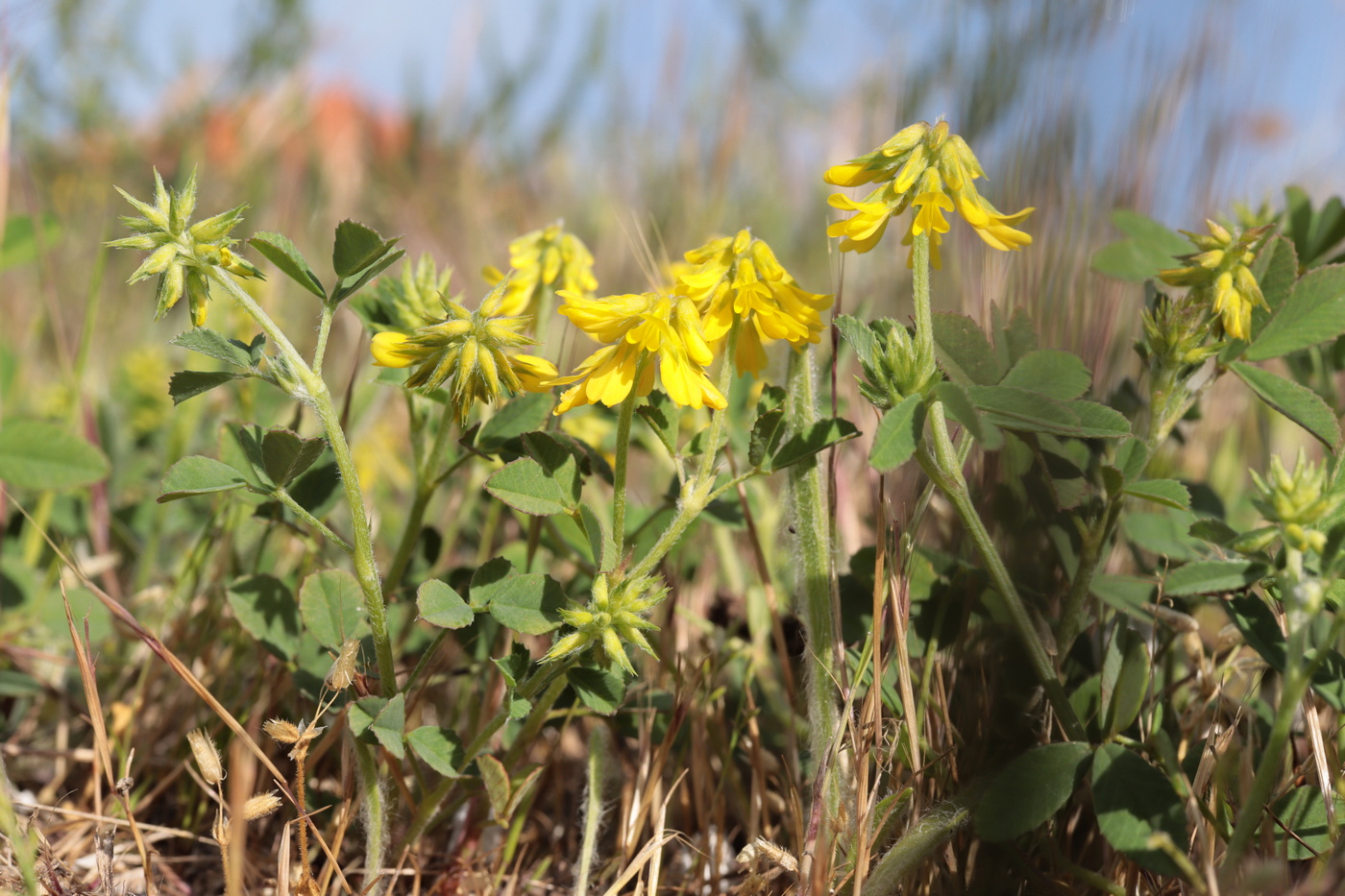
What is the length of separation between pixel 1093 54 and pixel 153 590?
1420 mm

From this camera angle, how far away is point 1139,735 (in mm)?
1055

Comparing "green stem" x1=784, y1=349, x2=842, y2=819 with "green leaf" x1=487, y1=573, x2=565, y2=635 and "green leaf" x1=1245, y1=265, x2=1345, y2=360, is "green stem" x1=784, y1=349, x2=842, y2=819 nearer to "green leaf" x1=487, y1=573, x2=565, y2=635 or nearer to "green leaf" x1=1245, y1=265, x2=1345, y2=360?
"green leaf" x1=487, y1=573, x2=565, y2=635

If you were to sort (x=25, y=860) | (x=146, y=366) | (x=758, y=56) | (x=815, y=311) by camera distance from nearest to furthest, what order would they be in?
(x=25, y=860) → (x=815, y=311) → (x=146, y=366) → (x=758, y=56)

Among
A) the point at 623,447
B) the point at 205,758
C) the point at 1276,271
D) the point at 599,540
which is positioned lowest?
the point at 205,758

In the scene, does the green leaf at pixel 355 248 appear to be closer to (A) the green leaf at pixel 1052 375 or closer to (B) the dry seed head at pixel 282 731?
(B) the dry seed head at pixel 282 731

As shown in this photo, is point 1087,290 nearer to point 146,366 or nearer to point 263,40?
point 146,366

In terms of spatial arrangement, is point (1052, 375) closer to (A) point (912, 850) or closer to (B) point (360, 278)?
(A) point (912, 850)

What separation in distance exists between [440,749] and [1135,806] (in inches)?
25.0

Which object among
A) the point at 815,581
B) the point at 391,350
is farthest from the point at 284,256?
the point at 815,581

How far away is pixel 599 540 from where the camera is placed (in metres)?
1.00

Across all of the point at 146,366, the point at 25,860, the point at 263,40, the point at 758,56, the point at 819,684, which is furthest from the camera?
the point at 263,40

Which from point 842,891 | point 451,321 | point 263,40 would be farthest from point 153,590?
point 263,40

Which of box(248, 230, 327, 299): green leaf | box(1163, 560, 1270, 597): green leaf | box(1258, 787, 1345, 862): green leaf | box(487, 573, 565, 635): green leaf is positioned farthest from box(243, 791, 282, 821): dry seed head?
box(1258, 787, 1345, 862): green leaf

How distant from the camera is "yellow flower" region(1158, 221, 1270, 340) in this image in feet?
3.05
